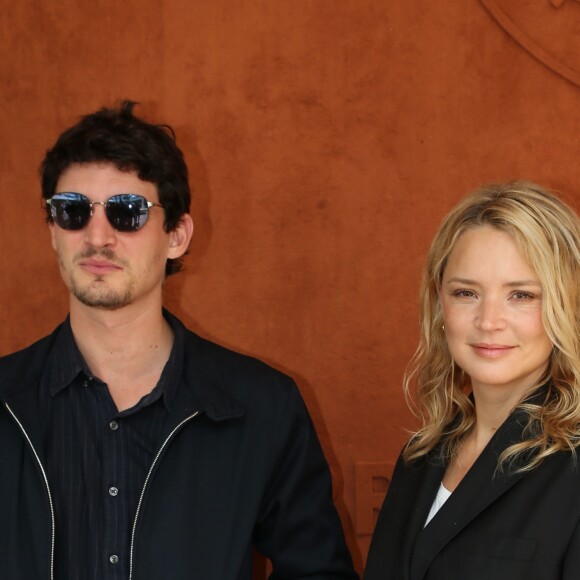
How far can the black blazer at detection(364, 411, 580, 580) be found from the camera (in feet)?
7.69

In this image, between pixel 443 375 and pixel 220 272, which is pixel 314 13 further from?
pixel 443 375

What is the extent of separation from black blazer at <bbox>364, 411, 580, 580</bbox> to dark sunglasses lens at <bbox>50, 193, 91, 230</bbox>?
1.13 metres

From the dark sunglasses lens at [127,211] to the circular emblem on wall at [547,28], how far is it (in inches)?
64.7

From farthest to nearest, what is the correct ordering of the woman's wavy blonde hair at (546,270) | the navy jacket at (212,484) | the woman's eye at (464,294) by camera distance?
the navy jacket at (212,484), the woman's eye at (464,294), the woman's wavy blonde hair at (546,270)

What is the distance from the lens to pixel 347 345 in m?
4.07

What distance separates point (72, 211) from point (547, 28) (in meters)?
1.93

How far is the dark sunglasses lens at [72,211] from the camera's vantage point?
2959 millimetres

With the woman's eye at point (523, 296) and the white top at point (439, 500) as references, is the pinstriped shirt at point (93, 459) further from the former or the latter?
the woman's eye at point (523, 296)

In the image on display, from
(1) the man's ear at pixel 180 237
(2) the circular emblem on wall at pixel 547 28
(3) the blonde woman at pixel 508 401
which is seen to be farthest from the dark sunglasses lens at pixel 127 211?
(2) the circular emblem on wall at pixel 547 28

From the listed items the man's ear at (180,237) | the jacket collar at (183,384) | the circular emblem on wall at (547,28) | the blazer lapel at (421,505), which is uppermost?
the circular emblem on wall at (547,28)

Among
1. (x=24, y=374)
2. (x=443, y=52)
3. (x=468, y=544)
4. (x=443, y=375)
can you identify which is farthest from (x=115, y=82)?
(x=468, y=544)

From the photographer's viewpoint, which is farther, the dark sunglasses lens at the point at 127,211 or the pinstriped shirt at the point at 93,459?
the dark sunglasses lens at the point at 127,211

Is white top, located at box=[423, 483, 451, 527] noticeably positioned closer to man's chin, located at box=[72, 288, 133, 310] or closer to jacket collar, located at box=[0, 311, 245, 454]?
jacket collar, located at box=[0, 311, 245, 454]

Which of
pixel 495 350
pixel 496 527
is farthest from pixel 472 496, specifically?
pixel 495 350
